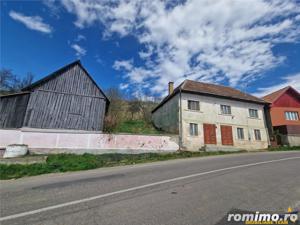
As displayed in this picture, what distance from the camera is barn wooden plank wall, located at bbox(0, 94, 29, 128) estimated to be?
52.7 ft

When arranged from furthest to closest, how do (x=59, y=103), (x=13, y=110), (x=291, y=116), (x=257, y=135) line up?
1. (x=291, y=116)
2. (x=257, y=135)
3. (x=59, y=103)
4. (x=13, y=110)

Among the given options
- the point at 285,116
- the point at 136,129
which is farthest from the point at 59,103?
the point at 285,116

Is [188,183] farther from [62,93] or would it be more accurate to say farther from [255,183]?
[62,93]

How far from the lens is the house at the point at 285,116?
24.5 meters

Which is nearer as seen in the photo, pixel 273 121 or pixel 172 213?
pixel 172 213

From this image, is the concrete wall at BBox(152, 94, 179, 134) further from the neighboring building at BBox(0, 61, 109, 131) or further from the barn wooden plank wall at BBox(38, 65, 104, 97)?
the barn wooden plank wall at BBox(38, 65, 104, 97)

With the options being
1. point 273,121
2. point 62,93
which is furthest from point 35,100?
point 273,121

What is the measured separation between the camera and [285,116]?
90.0 ft

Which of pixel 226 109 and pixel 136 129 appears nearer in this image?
pixel 226 109

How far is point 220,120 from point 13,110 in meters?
21.8

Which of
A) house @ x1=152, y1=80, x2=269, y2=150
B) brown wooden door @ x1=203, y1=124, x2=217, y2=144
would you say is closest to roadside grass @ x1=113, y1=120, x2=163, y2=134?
house @ x1=152, y1=80, x2=269, y2=150

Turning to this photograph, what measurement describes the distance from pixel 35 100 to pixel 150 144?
446 inches

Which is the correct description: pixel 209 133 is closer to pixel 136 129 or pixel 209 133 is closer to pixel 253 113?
pixel 253 113

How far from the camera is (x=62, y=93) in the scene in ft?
58.2
